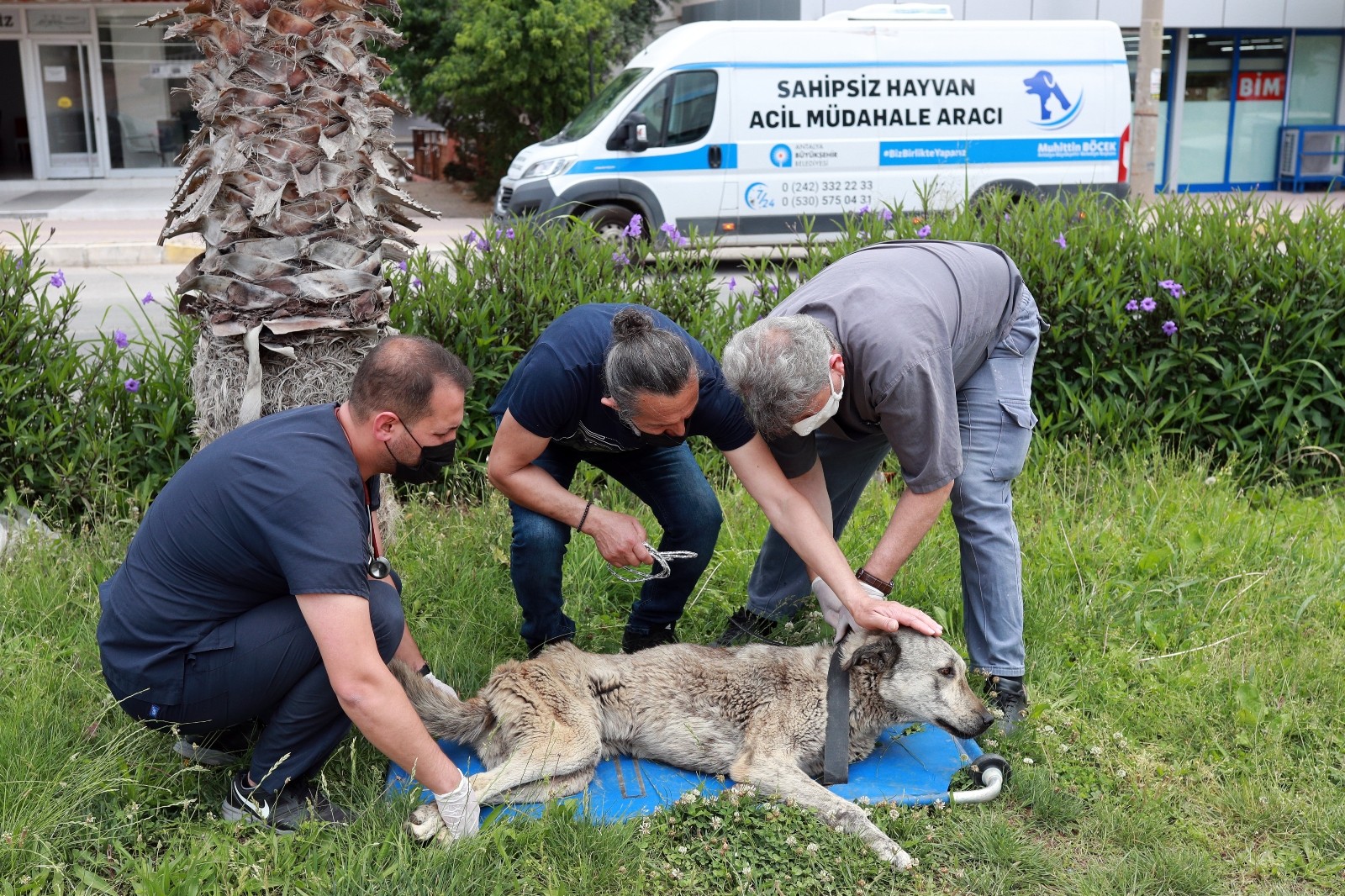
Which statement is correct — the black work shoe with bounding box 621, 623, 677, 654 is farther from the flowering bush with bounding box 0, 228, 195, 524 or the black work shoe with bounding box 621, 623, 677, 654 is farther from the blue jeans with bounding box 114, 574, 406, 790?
the flowering bush with bounding box 0, 228, 195, 524

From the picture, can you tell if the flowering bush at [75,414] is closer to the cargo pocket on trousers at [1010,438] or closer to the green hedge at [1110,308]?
the green hedge at [1110,308]

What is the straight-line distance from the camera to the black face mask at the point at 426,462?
3275 millimetres

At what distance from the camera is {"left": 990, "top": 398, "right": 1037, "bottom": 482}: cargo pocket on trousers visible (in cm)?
409

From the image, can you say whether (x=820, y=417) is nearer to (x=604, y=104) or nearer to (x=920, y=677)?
(x=920, y=677)

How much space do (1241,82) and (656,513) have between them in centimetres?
2424

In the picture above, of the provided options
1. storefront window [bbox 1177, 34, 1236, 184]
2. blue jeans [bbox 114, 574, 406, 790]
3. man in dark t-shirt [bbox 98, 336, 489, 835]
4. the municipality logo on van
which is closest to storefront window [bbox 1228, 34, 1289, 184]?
storefront window [bbox 1177, 34, 1236, 184]

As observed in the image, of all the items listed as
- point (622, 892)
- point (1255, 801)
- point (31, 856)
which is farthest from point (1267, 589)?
point (31, 856)

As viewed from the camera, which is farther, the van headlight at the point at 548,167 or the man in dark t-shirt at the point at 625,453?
the van headlight at the point at 548,167

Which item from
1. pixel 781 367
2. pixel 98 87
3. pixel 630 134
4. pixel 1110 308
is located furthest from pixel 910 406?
pixel 98 87

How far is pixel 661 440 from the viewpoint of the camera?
3861mm

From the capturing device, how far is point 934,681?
3.83 meters

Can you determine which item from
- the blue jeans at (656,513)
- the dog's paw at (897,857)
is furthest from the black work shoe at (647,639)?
the dog's paw at (897,857)

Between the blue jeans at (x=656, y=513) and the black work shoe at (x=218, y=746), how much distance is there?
43.7 inches

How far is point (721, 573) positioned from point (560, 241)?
2249 millimetres
